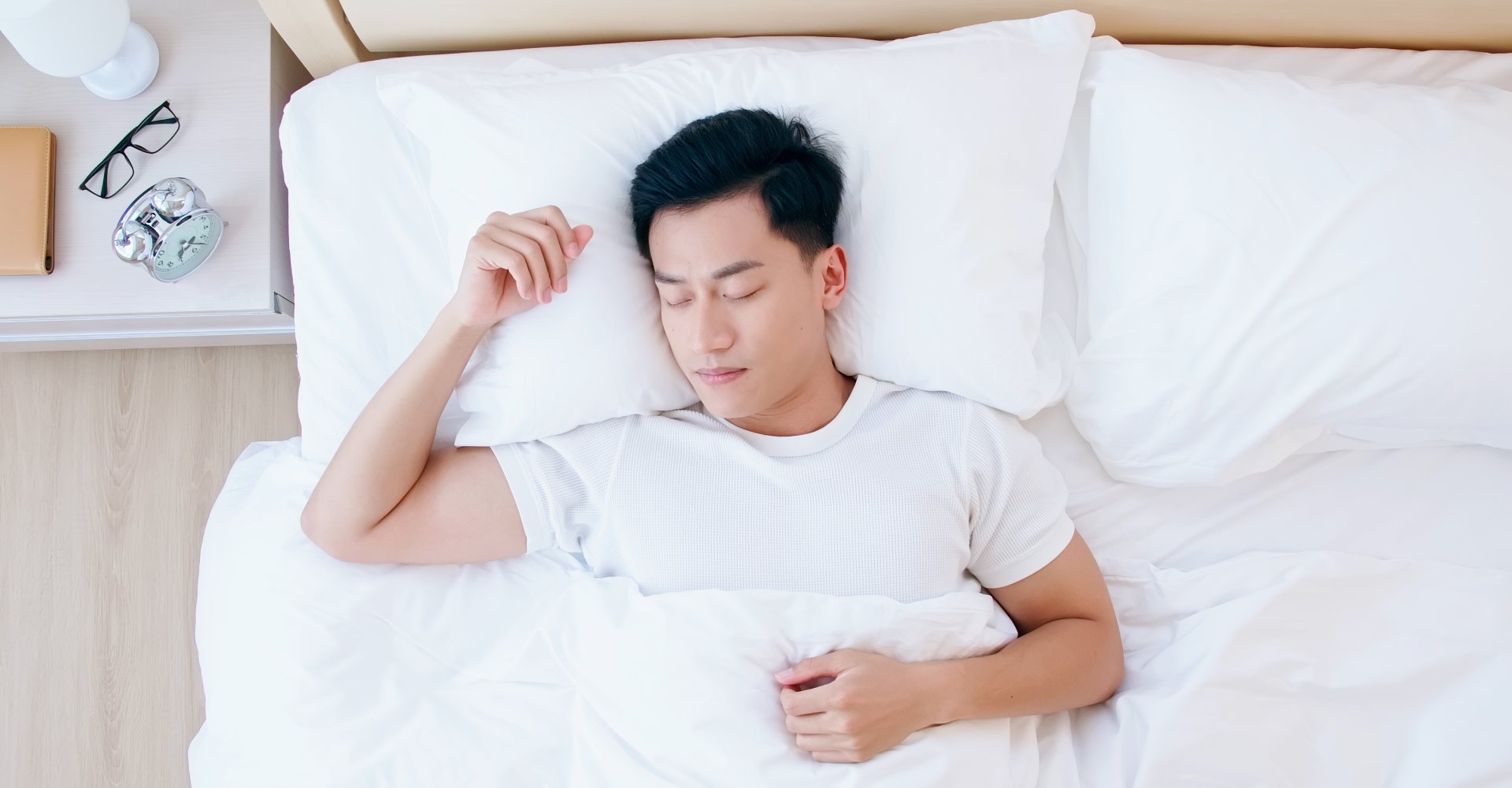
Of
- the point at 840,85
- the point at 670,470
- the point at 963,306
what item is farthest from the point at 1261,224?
the point at 670,470

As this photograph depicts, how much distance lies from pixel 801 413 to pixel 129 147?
4.40ft

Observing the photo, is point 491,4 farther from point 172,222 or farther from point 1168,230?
point 1168,230

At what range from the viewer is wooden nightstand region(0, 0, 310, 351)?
1.71m

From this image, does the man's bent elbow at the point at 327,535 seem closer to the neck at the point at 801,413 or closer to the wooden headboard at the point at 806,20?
the neck at the point at 801,413

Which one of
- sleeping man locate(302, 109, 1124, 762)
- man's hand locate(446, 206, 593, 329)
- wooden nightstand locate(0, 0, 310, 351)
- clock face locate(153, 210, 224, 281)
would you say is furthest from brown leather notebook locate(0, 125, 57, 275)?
man's hand locate(446, 206, 593, 329)

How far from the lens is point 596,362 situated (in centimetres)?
149

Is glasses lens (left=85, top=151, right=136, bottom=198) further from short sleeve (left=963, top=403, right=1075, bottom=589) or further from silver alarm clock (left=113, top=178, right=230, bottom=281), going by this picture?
short sleeve (left=963, top=403, right=1075, bottom=589)

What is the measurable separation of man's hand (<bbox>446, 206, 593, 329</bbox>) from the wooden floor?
3.44ft

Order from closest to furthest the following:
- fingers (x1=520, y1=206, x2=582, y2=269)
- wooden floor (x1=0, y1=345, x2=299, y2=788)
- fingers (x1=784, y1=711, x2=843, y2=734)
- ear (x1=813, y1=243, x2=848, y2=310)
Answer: fingers (x1=784, y1=711, x2=843, y2=734) < fingers (x1=520, y1=206, x2=582, y2=269) < ear (x1=813, y1=243, x2=848, y2=310) < wooden floor (x1=0, y1=345, x2=299, y2=788)

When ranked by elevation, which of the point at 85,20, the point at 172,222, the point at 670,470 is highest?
the point at 85,20

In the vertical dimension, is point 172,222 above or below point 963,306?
above

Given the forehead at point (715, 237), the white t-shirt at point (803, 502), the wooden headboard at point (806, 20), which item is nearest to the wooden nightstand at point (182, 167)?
the wooden headboard at point (806, 20)

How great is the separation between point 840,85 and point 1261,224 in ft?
2.39

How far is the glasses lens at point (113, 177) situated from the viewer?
172cm
